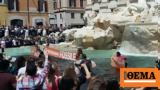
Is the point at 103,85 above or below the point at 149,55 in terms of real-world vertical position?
above

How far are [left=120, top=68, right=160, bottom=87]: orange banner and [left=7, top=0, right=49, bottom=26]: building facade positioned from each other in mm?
54397

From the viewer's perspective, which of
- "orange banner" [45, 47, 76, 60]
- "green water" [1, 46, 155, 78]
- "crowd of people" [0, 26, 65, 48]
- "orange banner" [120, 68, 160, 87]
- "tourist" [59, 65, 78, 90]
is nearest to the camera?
"orange banner" [120, 68, 160, 87]

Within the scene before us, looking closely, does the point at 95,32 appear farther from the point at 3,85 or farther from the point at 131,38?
the point at 3,85

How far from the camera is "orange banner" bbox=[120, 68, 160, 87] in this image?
18.3 feet

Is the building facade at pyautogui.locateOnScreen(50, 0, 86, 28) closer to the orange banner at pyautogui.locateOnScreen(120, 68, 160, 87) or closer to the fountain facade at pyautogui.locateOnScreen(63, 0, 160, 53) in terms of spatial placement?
the fountain facade at pyautogui.locateOnScreen(63, 0, 160, 53)

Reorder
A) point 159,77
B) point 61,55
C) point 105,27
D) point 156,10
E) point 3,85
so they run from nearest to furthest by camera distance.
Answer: point 159,77 < point 3,85 < point 61,55 < point 156,10 < point 105,27

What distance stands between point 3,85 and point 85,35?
23.9 m

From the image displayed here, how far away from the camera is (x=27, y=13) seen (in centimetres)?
6197

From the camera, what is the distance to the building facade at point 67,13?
212ft

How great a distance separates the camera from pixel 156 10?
28.2m

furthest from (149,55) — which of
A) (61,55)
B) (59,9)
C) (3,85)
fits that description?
(59,9)

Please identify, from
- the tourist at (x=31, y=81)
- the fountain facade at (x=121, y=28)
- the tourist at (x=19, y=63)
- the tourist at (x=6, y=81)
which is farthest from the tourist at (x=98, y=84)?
the fountain facade at (x=121, y=28)

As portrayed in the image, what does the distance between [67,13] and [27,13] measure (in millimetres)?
5995

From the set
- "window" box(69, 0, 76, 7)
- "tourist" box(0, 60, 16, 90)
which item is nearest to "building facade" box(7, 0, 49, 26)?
"window" box(69, 0, 76, 7)
